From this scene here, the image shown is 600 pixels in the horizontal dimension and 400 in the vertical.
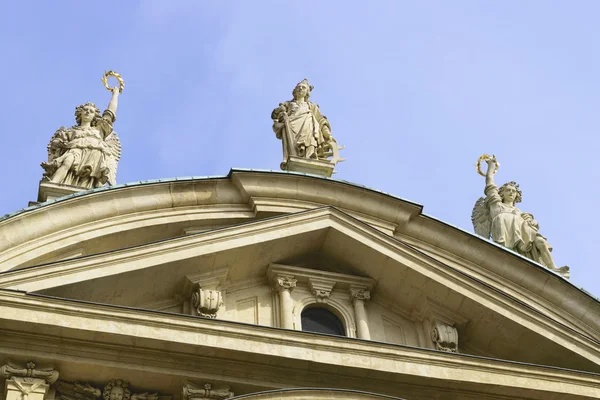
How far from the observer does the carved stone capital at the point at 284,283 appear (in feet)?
59.9

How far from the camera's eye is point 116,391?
50.8 ft

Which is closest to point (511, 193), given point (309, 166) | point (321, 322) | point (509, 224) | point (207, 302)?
point (509, 224)

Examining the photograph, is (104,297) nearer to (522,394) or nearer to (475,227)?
(522,394)

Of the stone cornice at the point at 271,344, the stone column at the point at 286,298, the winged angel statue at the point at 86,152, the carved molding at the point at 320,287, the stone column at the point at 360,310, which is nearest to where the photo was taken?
the stone cornice at the point at 271,344

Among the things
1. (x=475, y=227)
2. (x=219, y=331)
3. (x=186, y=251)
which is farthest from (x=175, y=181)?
(x=475, y=227)

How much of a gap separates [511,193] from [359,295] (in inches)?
172

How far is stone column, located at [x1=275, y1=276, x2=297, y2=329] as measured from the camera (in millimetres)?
17719

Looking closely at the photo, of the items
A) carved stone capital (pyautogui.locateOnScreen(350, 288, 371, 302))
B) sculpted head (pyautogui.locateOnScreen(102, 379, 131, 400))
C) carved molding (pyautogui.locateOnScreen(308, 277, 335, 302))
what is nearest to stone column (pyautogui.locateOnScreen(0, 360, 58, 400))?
sculpted head (pyautogui.locateOnScreen(102, 379, 131, 400))

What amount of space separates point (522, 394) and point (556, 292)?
3114 millimetres

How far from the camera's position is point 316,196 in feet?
63.6

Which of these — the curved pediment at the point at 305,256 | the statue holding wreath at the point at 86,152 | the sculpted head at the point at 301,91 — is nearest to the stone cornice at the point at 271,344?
the curved pediment at the point at 305,256

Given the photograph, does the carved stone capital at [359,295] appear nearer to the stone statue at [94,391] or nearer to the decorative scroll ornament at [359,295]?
the decorative scroll ornament at [359,295]

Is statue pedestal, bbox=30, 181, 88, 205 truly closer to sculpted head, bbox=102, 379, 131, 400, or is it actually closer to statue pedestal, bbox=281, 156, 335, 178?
statue pedestal, bbox=281, 156, 335, 178

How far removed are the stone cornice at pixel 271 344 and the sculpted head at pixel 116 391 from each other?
1.72 feet
